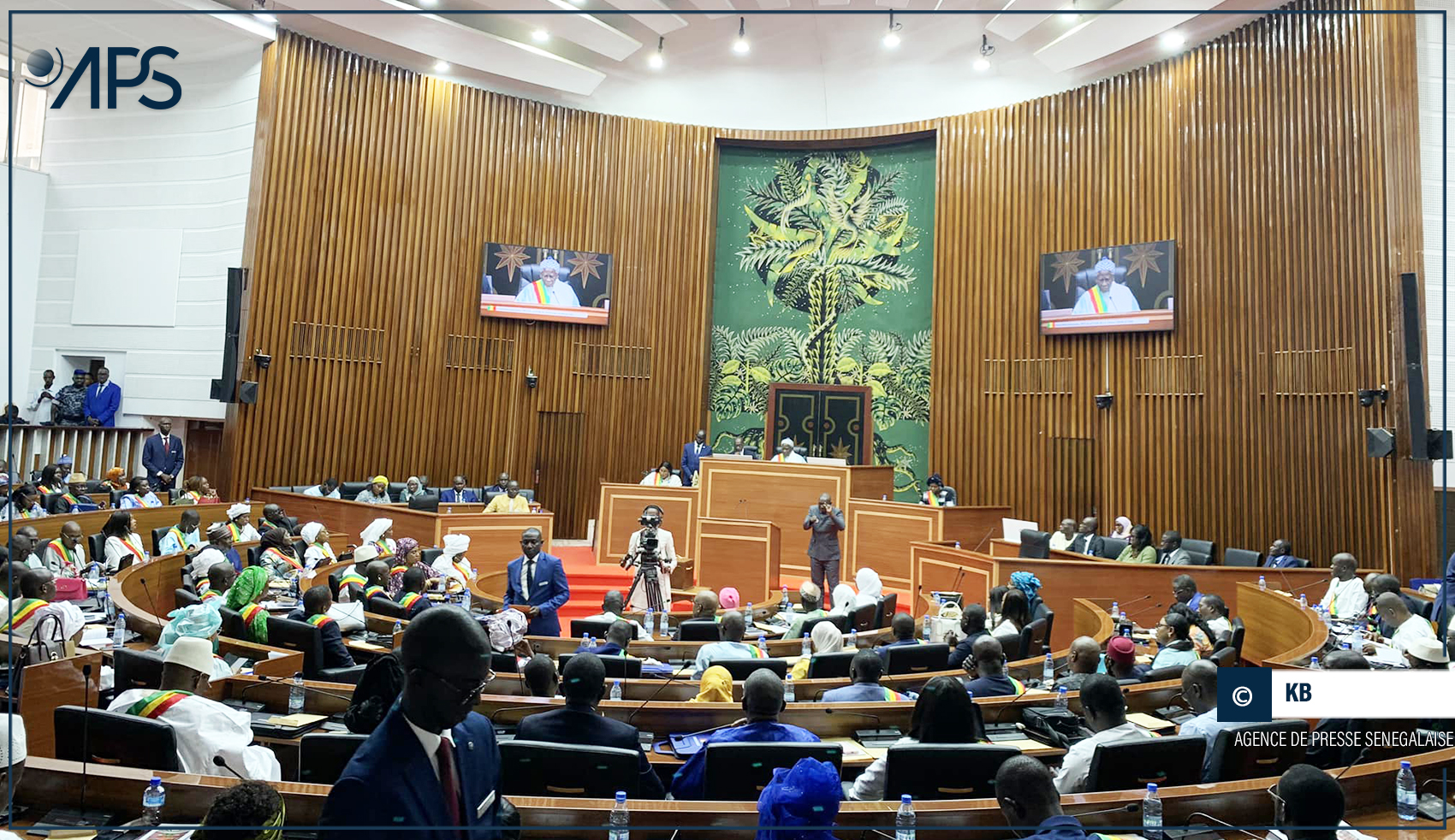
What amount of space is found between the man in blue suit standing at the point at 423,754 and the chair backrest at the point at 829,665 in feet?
11.3

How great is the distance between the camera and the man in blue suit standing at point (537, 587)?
662 cm

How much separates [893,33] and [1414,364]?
7.72 meters

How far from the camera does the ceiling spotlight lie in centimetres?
1312

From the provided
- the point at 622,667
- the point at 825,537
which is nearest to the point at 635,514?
the point at 825,537

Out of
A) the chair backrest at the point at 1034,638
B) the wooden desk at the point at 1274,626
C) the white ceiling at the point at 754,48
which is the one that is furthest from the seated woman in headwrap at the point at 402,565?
the white ceiling at the point at 754,48

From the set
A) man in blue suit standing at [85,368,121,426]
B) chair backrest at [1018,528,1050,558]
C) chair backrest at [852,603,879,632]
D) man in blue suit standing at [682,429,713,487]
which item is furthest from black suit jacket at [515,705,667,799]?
man in blue suit standing at [85,368,121,426]

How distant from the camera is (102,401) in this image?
41.9 feet

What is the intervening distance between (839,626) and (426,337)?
30.8 feet

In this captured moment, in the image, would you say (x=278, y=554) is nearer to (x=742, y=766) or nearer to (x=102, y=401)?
(x=742, y=766)

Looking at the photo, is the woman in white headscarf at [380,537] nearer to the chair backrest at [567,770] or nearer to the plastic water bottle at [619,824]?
the chair backrest at [567,770]

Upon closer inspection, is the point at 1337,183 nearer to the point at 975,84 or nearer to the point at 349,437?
the point at 975,84

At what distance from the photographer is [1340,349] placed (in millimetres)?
10328

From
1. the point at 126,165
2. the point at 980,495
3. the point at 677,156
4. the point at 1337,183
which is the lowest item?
the point at 980,495

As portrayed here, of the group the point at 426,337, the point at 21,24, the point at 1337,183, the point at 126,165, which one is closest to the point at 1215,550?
the point at 1337,183
